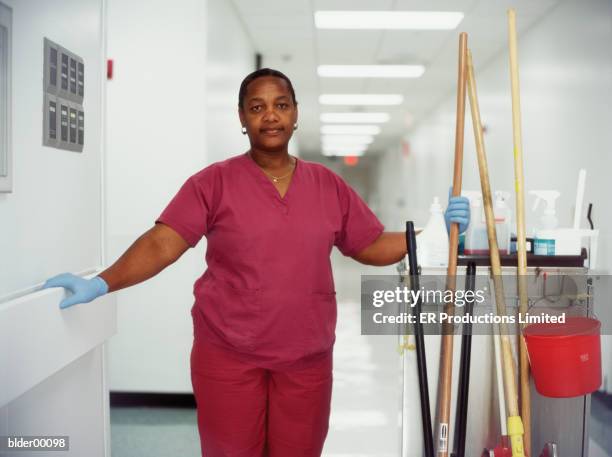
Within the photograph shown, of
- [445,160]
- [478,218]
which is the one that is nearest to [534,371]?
[478,218]

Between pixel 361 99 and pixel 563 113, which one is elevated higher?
pixel 361 99

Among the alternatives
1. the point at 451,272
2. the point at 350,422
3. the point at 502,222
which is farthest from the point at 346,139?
the point at 451,272

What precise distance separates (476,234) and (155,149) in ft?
5.72

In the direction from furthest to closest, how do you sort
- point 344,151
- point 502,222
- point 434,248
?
point 344,151, point 502,222, point 434,248

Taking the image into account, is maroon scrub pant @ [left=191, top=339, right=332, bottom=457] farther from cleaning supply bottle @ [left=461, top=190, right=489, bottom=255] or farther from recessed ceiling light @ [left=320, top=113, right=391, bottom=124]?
recessed ceiling light @ [left=320, top=113, right=391, bottom=124]

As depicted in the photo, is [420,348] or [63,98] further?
[420,348]

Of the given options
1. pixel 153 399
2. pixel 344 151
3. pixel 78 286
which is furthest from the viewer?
pixel 344 151

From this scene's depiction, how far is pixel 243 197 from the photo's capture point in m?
1.60

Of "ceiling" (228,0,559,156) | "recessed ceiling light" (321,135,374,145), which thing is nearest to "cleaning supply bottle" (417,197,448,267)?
"ceiling" (228,0,559,156)

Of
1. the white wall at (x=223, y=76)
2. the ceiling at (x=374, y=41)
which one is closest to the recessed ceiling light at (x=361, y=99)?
the ceiling at (x=374, y=41)

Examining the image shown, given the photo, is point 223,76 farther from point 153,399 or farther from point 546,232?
point 546,232

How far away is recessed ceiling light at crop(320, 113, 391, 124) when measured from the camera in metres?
9.04

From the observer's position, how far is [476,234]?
6.28 ft

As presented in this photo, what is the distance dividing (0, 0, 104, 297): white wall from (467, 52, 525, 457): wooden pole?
110 centimetres
